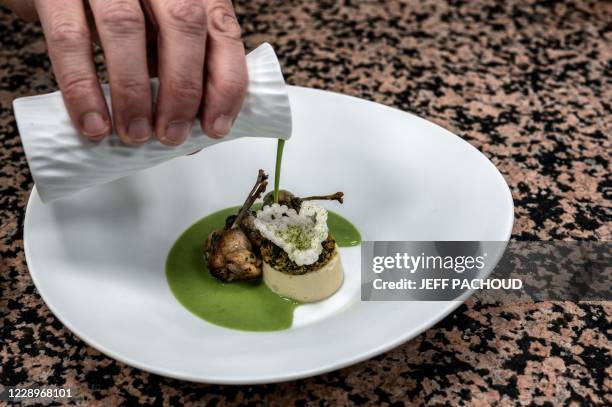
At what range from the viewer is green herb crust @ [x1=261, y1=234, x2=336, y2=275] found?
41.4 inches

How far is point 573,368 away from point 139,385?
24.0 inches

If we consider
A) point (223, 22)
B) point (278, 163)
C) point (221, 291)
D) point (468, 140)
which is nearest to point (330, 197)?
point (278, 163)

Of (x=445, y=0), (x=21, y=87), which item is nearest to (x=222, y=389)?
(x=21, y=87)

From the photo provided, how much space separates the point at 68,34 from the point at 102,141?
14 cm

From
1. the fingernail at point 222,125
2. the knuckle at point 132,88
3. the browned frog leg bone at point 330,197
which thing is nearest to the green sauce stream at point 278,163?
the browned frog leg bone at point 330,197

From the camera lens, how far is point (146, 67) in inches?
32.2

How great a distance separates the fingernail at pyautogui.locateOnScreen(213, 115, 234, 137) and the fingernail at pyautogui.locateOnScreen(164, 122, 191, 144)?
0.04 m

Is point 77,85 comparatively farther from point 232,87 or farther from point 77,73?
point 232,87

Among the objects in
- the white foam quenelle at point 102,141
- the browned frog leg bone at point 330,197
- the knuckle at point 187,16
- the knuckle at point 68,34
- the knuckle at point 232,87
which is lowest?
the browned frog leg bone at point 330,197

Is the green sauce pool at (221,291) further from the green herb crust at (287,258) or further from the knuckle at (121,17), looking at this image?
the knuckle at (121,17)

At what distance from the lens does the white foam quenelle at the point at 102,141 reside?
0.84 m

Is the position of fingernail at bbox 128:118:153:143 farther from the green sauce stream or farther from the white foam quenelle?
the green sauce stream

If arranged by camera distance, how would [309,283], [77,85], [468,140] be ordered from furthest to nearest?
[468,140], [309,283], [77,85]

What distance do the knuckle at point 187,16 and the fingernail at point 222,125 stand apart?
0.11 meters
